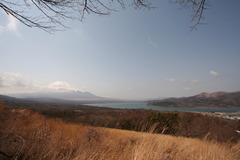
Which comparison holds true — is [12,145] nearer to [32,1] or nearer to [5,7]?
[5,7]

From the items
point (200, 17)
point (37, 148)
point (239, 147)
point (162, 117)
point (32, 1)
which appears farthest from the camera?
point (162, 117)

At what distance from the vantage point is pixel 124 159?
1919 millimetres

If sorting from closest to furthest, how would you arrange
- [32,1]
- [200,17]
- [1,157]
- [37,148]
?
[1,157] → [37,148] → [32,1] → [200,17]

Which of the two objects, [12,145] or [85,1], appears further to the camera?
[85,1]

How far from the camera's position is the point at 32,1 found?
205 centimetres

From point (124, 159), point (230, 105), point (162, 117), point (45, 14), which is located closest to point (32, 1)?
point (45, 14)

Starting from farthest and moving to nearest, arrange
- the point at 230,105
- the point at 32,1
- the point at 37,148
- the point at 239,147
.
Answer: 1. the point at 230,105
2. the point at 239,147
3. the point at 32,1
4. the point at 37,148

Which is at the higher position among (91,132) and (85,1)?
(85,1)

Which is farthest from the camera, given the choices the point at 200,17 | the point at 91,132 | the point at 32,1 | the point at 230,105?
the point at 230,105

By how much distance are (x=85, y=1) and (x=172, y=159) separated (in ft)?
8.87

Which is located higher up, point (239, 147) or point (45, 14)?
point (45, 14)

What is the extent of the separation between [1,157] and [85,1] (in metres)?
2.26

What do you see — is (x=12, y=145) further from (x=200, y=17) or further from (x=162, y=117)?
(x=162, y=117)

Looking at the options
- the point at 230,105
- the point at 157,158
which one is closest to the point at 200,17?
the point at 157,158
